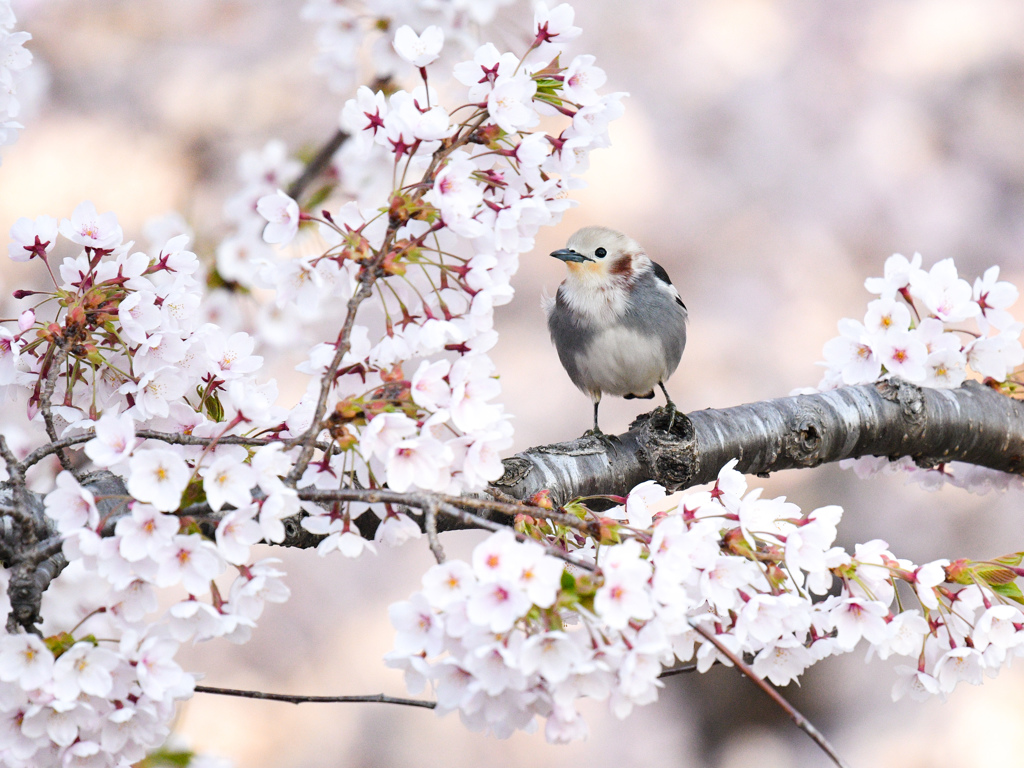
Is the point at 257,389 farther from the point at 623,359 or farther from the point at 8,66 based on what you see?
the point at 623,359

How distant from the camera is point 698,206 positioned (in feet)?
10.3

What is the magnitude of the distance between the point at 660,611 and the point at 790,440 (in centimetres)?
80

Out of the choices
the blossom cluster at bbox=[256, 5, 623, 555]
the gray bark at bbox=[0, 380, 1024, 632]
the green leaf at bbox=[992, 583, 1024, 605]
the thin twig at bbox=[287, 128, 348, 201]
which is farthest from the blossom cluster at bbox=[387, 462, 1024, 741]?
the thin twig at bbox=[287, 128, 348, 201]

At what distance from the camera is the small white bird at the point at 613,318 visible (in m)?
1.68

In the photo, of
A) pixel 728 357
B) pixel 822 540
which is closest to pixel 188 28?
pixel 728 357

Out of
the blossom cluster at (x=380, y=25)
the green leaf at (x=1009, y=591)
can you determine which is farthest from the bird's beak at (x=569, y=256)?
the green leaf at (x=1009, y=591)

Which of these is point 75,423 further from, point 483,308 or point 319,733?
point 319,733

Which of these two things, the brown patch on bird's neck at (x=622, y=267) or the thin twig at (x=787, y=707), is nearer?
the thin twig at (x=787, y=707)

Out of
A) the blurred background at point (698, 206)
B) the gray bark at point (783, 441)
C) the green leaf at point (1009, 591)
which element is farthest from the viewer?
the blurred background at point (698, 206)

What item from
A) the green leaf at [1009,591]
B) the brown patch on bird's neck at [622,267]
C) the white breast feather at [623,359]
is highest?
the brown patch on bird's neck at [622,267]

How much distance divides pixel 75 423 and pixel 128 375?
0.07 metres

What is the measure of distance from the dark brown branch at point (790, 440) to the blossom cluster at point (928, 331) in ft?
0.18

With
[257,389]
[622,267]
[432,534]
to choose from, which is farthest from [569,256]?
[432,534]

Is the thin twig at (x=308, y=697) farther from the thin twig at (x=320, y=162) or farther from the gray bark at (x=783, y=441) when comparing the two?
the thin twig at (x=320, y=162)
